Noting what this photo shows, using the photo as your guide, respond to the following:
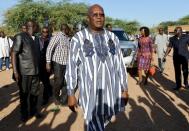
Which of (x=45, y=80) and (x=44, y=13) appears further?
(x=44, y=13)

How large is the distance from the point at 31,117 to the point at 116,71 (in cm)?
394

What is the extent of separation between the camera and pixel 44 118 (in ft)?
26.1

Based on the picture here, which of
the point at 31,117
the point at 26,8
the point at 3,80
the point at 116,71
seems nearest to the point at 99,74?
the point at 116,71

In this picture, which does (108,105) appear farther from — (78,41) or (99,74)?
(78,41)

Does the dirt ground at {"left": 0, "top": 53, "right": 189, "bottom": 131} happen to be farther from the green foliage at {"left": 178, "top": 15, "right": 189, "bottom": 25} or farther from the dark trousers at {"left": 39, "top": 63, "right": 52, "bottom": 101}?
the green foliage at {"left": 178, "top": 15, "right": 189, "bottom": 25}

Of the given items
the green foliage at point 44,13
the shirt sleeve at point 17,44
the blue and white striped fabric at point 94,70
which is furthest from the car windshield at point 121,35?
the green foliage at point 44,13

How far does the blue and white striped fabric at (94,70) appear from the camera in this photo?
432cm

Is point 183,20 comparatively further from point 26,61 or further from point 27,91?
point 26,61

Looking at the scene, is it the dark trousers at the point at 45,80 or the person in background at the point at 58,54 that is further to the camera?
the dark trousers at the point at 45,80

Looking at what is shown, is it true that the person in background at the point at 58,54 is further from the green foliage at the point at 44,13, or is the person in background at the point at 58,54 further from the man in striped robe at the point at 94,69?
the green foliage at the point at 44,13

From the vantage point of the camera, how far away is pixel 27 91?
24.6 feet

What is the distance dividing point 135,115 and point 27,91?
2284mm

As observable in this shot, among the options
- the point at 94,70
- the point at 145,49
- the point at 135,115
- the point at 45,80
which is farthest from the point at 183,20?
the point at 94,70

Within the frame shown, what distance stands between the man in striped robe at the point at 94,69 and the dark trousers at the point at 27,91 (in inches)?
121
